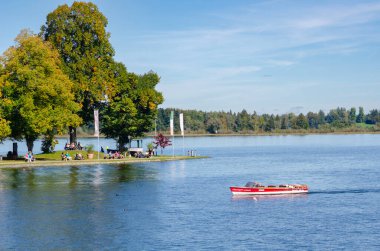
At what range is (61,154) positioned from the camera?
121812 mm

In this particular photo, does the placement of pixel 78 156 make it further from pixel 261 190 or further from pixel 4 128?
pixel 261 190

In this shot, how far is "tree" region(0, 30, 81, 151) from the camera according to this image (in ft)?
354

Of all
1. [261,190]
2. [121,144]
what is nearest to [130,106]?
[121,144]

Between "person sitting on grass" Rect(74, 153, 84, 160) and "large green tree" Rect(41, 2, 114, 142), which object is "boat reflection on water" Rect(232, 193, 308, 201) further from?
"large green tree" Rect(41, 2, 114, 142)

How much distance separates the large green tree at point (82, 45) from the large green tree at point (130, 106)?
3089 millimetres

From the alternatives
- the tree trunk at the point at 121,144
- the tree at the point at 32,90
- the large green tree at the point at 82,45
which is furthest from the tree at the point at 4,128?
the tree trunk at the point at 121,144

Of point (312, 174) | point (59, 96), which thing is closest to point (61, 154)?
point (59, 96)

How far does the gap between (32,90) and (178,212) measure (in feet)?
190

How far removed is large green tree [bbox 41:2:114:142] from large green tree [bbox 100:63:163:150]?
3089mm

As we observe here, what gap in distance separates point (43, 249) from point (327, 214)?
28081 mm

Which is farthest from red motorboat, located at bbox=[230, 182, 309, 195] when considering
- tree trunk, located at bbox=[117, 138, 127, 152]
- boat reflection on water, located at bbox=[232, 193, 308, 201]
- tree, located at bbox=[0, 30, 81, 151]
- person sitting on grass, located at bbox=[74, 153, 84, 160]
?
tree trunk, located at bbox=[117, 138, 127, 152]

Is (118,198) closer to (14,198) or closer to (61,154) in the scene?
(14,198)

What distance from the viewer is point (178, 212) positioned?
6088 cm

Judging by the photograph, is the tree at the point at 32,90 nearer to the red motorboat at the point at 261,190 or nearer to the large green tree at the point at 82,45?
the large green tree at the point at 82,45
